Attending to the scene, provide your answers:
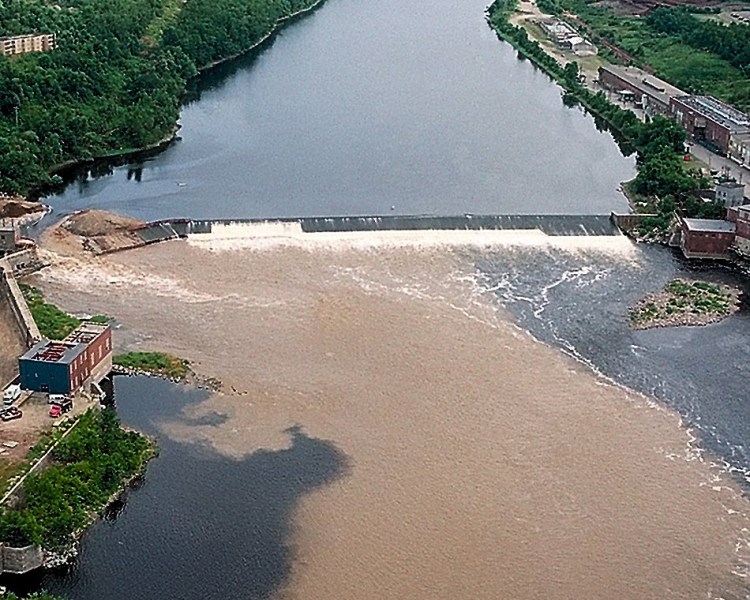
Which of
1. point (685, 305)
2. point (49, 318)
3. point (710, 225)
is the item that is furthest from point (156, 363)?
point (710, 225)

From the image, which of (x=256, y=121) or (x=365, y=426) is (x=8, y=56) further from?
(x=365, y=426)

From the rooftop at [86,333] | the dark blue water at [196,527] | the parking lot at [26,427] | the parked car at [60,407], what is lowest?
the dark blue water at [196,527]

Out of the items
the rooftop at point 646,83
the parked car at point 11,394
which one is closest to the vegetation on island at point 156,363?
the parked car at point 11,394

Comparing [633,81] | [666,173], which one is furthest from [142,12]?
[666,173]

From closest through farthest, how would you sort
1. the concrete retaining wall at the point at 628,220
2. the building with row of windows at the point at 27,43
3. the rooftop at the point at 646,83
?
1. the concrete retaining wall at the point at 628,220
2. the building with row of windows at the point at 27,43
3. the rooftop at the point at 646,83

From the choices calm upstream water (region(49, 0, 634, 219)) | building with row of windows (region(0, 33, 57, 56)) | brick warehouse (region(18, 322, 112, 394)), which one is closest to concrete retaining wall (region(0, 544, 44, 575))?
brick warehouse (region(18, 322, 112, 394))

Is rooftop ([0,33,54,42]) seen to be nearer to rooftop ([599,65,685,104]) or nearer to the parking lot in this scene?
rooftop ([599,65,685,104])

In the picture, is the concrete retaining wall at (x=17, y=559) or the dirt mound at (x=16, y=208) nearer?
the concrete retaining wall at (x=17, y=559)

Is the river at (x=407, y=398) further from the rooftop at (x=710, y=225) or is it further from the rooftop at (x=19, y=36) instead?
the rooftop at (x=19, y=36)
